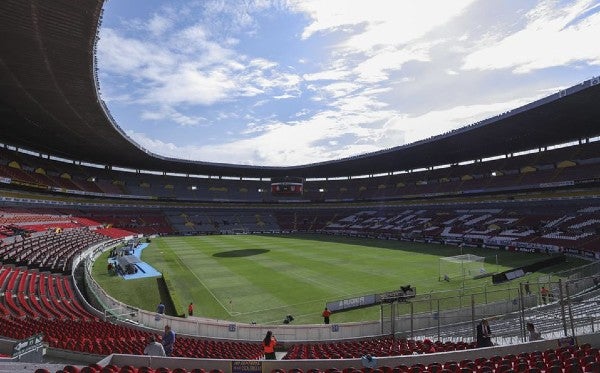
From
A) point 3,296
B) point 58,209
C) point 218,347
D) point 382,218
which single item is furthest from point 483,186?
point 58,209

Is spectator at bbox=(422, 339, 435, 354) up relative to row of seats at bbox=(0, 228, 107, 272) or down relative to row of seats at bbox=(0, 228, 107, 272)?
down

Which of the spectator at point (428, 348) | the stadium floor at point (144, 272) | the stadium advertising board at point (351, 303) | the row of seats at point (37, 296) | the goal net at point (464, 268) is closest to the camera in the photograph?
the spectator at point (428, 348)

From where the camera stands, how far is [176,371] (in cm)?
755

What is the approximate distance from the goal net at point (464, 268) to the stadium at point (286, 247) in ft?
0.47

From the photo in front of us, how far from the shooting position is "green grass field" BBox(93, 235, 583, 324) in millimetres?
23016

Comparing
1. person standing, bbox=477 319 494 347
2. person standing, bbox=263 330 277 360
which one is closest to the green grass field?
person standing, bbox=477 319 494 347

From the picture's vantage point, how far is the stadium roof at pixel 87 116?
20322 millimetres

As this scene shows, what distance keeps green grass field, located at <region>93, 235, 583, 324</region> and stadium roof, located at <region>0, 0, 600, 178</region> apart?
48.6 feet

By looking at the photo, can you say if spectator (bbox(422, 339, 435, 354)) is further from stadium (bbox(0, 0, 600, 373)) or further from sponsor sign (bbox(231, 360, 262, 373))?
sponsor sign (bbox(231, 360, 262, 373))

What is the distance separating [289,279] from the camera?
30.7 metres

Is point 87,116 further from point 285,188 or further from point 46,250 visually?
point 285,188

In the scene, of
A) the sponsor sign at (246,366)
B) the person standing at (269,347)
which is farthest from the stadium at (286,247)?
the person standing at (269,347)

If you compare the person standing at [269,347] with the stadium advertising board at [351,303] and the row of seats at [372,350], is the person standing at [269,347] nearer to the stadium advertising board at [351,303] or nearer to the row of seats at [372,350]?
the row of seats at [372,350]

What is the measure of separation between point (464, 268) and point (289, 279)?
14.1 meters
